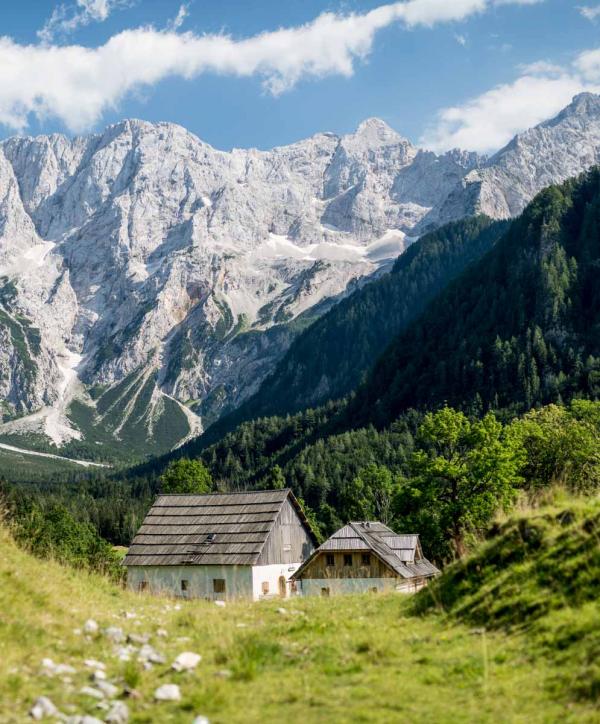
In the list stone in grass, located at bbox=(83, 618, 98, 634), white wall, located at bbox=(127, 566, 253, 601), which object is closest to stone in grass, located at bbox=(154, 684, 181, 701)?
stone in grass, located at bbox=(83, 618, 98, 634)

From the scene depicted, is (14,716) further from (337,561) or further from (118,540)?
(118,540)

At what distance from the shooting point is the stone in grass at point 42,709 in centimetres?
1095

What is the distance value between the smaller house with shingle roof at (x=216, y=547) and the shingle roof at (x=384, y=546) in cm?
375

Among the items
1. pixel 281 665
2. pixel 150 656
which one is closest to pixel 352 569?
pixel 281 665

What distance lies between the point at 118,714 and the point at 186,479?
101 meters

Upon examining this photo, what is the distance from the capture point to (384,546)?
6231 cm

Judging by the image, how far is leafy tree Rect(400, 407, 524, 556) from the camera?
5775 cm

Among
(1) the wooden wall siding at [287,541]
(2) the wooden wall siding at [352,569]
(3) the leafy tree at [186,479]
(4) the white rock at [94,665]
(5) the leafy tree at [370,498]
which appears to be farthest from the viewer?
(5) the leafy tree at [370,498]

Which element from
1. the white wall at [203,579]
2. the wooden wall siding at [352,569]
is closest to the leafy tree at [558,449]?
the wooden wall siding at [352,569]

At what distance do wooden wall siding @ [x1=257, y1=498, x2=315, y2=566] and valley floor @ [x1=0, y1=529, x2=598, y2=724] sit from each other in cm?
3815

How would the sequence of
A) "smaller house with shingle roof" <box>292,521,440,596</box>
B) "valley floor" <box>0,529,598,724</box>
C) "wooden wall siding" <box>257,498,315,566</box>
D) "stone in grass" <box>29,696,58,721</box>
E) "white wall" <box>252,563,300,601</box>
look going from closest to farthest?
"stone in grass" <box>29,696,58,721</box> → "valley floor" <box>0,529,598,724</box> → "white wall" <box>252,563,300,601</box> → "wooden wall siding" <box>257,498,315,566</box> → "smaller house with shingle roof" <box>292,521,440,596</box>

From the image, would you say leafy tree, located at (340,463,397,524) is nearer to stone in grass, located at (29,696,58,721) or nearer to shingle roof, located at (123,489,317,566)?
shingle roof, located at (123,489,317,566)

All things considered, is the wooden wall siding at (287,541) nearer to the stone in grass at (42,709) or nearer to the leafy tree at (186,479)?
the stone in grass at (42,709)

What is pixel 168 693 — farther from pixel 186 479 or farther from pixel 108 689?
pixel 186 479
